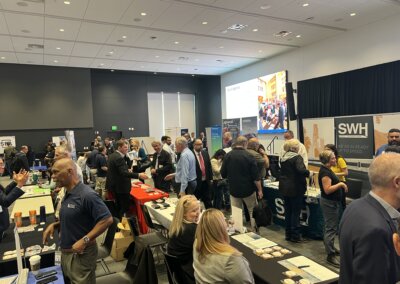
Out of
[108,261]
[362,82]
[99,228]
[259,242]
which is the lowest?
[108,261]

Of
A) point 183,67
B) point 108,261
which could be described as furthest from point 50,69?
point 108,261

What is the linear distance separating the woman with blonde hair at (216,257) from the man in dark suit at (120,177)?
9.14 ft

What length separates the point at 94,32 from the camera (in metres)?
7.73

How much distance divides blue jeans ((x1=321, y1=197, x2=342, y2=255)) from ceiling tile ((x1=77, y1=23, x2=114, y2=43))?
6.46 metres

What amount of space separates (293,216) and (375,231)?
10.0ft

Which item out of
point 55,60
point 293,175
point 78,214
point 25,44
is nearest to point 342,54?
point 293,175

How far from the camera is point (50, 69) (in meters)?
12.7

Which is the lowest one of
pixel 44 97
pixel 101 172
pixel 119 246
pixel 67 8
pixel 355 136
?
pixel 119 246

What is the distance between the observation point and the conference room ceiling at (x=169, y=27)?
246 inches

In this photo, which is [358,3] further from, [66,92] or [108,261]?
[66,92]

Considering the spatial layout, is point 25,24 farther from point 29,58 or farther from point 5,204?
point 5,204

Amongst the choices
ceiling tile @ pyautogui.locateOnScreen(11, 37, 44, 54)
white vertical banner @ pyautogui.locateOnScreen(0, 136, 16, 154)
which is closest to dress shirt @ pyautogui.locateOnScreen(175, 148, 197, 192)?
ceiling tile @ pyautogui.locateOnScreen(11, 37, 44, 54)

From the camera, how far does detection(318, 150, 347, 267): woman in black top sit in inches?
135

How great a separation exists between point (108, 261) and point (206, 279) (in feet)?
8.66
